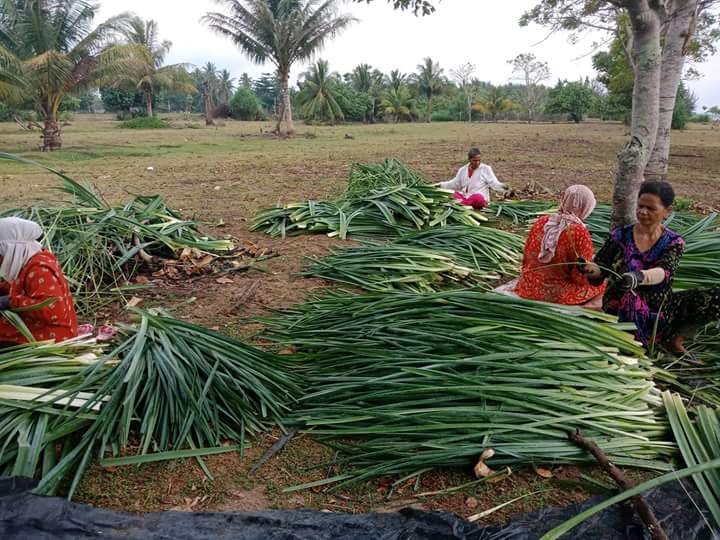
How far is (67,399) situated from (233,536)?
3.07ft

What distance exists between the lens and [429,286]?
12.1ft

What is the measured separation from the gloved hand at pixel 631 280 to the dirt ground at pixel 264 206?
0.98 metres

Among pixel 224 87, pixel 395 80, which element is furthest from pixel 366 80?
pixel 224 87

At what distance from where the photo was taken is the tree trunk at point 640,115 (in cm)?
348

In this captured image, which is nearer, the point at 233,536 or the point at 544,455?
the point at 233,536

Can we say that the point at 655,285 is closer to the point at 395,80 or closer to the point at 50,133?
the point at 50,133

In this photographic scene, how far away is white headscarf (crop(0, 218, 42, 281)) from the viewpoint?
252 cm

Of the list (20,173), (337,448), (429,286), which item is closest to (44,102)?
(20,173)

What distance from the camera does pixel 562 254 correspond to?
3.06m

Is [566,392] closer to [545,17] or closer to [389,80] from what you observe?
[545,17]

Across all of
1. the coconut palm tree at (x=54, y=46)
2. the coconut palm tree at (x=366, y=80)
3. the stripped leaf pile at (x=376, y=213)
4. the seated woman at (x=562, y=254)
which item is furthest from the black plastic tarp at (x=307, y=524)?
the coconut palm tree at (x=366, y=80)

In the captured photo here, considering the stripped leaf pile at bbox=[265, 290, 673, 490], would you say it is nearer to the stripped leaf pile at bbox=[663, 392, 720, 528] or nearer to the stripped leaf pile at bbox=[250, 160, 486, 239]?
the stripped leaf pile at bbox=[663, 392, 720, 528]

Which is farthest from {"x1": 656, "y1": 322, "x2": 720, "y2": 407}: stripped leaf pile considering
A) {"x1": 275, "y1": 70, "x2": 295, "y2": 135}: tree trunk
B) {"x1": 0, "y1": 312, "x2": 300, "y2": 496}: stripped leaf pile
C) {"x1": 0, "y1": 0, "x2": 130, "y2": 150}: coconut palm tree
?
{"x1": 275, "y1": 70, "x2": 295, "y2": 135}: tree trunk

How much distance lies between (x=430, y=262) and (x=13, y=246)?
250 cm
